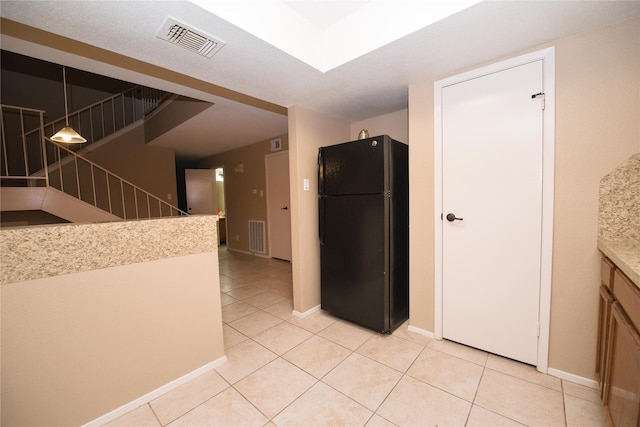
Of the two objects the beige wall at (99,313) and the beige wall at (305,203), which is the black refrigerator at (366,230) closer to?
the beige wall at (305,203)

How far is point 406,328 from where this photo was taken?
2.31m

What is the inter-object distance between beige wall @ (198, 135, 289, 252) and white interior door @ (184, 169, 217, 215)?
0.33 metres

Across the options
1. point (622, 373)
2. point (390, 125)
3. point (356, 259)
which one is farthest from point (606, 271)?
point (390, 125)

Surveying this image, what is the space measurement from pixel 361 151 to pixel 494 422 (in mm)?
1947

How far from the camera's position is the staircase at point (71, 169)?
3129 mm

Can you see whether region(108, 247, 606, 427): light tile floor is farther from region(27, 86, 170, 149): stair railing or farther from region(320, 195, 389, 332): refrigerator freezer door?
region(27, 86, 170, 149): stair railing

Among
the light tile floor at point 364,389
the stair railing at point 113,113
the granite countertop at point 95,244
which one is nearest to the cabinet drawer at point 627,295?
the light tile floor at point 364,389

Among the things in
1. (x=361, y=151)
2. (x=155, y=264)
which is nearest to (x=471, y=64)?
(x=361, y=151)

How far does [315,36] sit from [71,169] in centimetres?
503

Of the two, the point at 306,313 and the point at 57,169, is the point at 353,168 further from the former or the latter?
the point at 57,169

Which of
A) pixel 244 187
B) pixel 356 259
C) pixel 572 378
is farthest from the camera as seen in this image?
pixel 244 187

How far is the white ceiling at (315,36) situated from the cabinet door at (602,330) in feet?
4.88

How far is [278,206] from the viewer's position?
4941mm

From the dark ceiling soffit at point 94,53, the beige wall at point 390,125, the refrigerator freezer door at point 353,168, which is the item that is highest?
the dark ceiling soffit at point 94,53
